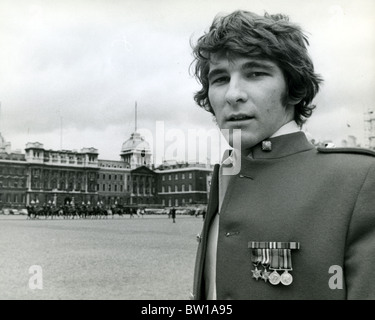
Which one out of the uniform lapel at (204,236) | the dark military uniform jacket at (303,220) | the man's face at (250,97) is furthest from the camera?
the uniform lapel at (204,236)

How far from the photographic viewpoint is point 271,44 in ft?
3.29

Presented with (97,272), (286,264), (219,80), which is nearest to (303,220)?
(286,264)

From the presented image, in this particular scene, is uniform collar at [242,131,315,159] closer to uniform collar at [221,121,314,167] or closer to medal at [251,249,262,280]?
uniform collar at [221,121,314,167]

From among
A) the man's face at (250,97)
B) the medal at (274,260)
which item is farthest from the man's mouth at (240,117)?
the medal at (274,260)

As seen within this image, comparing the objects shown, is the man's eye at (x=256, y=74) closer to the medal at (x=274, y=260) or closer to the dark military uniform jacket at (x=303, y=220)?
the dark military uniform jacket at (x=303, y=220)

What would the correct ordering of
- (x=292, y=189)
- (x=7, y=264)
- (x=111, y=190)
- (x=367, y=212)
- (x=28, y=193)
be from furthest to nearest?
(x=111, y=190) < (x=28, y=193) < (x=7, y=264) < (x=292, y=189) < (x=367, y=212)

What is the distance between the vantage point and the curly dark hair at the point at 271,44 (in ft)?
3.30

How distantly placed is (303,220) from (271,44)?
0.36m

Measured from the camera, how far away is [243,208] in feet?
3.42

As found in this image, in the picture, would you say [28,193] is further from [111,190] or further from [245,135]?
[245,135]

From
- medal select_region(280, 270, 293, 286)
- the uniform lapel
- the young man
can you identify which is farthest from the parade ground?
medal select_region(280, 270, 293, 286)

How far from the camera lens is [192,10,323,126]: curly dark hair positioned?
101 cm

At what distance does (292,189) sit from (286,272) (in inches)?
6.7
